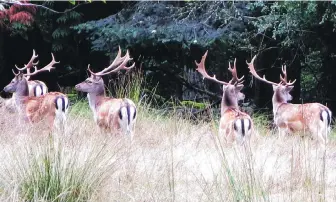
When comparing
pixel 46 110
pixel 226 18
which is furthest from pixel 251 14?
pixel 46 110

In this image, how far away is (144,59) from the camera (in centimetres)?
1529

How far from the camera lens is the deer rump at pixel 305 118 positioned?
Answer: 9.67 meters

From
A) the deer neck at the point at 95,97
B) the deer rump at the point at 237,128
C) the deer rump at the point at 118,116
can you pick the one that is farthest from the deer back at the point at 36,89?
the deer rump at the point at 237,128

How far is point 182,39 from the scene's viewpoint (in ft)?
42.8

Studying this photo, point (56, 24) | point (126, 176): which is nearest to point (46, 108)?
point (126, 176)

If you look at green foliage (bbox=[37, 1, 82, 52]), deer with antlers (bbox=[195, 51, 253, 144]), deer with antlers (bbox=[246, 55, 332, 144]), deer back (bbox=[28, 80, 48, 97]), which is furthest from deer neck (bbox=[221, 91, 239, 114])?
green foliage (bbox=[37, 1, 82, 52])

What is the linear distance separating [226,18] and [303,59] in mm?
2889

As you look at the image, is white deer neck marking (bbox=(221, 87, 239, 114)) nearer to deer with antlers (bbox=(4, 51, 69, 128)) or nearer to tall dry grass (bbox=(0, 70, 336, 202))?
deer with antlers (bbox=(4, 51, 69, 128))

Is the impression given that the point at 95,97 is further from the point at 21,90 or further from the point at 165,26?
the point at 165,26

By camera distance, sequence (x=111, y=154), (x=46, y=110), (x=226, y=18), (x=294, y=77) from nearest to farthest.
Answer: (x=111, y=154) → (x=46, y=110) → (x=226, y=18) → (x=294, y=77)

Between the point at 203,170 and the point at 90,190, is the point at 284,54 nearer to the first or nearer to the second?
the point at 203,170

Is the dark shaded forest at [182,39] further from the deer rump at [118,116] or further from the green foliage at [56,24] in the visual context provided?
the deer rump at [118,116]

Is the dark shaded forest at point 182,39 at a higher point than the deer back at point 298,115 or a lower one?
higher

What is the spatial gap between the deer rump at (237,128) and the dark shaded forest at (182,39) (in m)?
3.76
